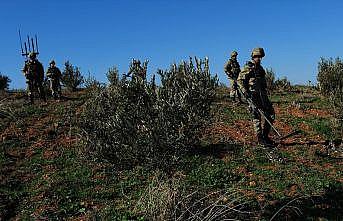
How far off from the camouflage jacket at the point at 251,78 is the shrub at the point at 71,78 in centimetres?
1711

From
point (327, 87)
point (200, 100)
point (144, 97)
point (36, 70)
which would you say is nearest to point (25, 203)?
point (144, 97)

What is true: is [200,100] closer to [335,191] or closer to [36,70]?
[335,191]

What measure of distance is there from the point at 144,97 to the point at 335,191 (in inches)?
196

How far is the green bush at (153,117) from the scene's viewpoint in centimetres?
783

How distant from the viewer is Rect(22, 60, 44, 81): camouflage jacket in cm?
2061

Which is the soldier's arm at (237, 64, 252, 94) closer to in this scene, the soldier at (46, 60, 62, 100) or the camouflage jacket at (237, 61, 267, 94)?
the camouflage jacket at (237, 61, 267, 94)

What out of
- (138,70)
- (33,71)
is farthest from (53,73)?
(138,70)

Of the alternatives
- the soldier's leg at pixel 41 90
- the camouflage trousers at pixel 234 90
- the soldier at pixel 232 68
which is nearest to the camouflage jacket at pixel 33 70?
the soldier's leg at pixel 41 90

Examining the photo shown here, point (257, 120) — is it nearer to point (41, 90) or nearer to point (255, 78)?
point (255, 78)

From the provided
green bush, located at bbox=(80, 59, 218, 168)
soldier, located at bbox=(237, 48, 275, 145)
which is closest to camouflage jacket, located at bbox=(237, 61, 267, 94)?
soldier, located at bbox=(237, 48, 275, 145)

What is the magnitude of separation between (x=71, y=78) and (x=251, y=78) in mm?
17195

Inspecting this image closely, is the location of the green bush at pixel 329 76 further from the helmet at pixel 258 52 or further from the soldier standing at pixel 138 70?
the soldier standing at pixel 138 70

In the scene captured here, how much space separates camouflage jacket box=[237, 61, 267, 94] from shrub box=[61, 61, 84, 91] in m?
17.1

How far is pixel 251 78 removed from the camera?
40.8ft
